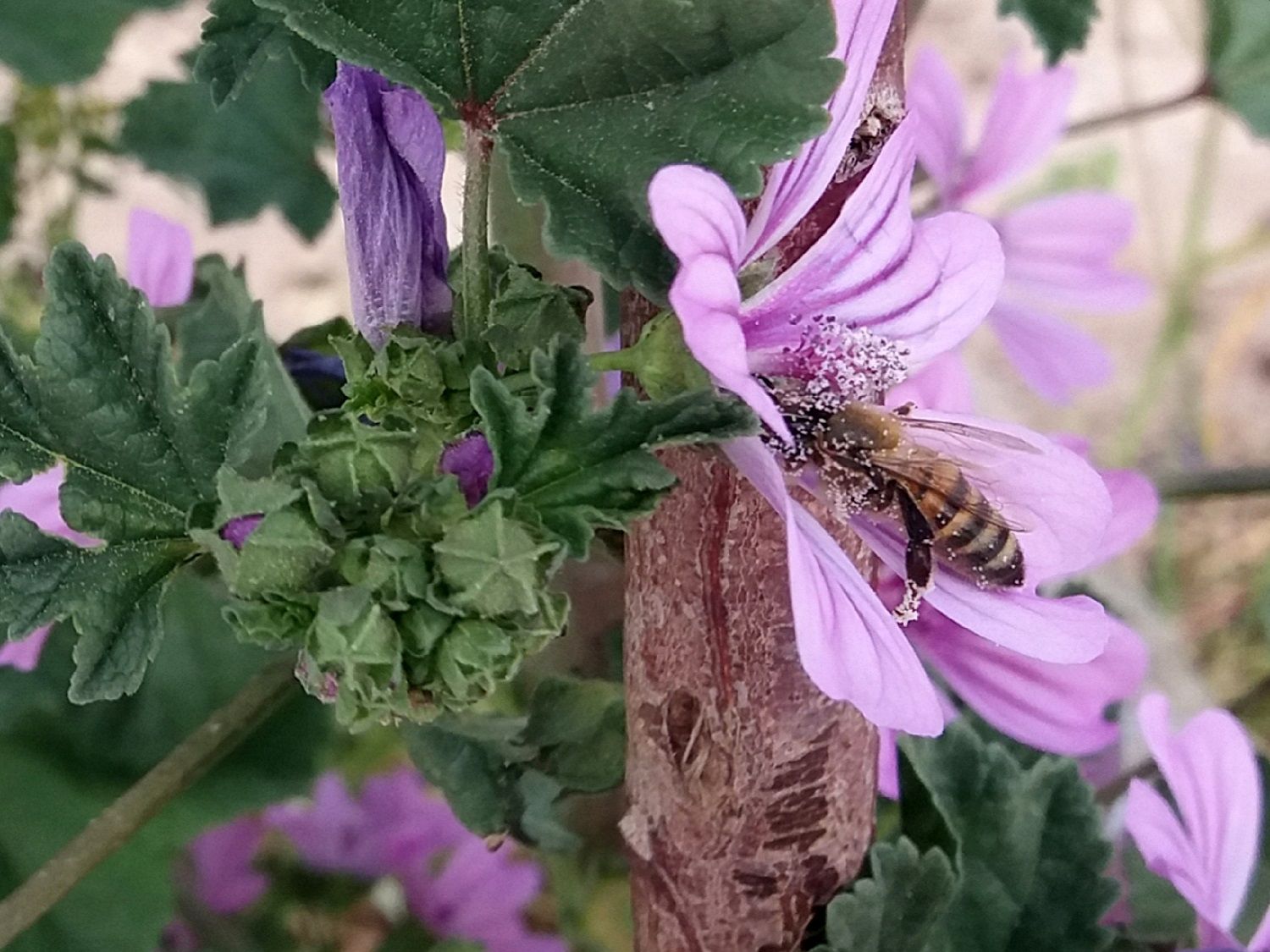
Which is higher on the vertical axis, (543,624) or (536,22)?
(536,22)

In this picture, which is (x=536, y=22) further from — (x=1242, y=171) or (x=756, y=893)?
(x=1242, y=171)

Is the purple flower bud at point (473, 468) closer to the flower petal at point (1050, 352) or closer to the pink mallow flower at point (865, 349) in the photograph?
the pink mallow flower at point (865, 349)

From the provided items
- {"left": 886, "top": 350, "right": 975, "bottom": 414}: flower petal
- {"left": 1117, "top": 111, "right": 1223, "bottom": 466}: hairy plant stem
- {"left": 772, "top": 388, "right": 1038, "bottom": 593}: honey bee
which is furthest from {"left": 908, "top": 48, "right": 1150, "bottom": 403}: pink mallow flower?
{"left": 1117, "top": 111, "right": 1223, "bottom": 466}: hairy plant stem

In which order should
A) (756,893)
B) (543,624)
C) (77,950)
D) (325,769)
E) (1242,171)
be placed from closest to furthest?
(543,624) < (756,893) < (77,950) < (325,769) < (1242,171)

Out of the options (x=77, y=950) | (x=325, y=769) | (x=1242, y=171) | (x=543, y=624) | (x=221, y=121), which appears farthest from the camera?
(x=1242, y=171)

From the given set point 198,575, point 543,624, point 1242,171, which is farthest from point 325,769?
point 1242,171

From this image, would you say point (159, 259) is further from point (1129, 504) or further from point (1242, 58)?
point (1242, 58)

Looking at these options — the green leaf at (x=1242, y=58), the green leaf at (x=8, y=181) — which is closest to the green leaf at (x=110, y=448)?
the green leaf at (x=8, y=181)
